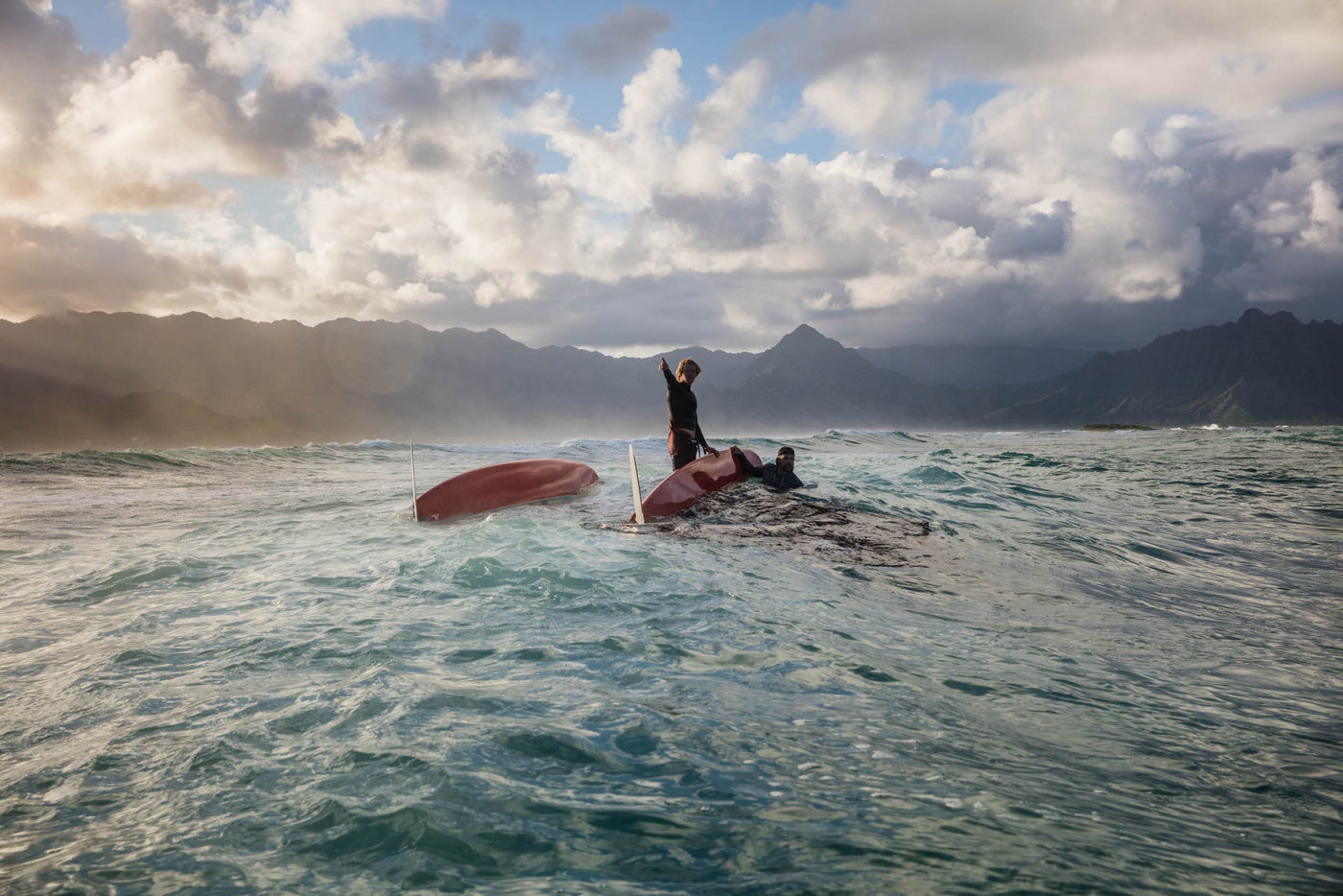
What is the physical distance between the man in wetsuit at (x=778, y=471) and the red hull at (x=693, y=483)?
5.7 inches

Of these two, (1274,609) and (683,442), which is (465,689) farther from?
(683,442)

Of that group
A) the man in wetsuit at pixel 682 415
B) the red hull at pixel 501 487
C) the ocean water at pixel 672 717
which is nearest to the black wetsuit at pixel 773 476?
the man in wetsuit at pixel 682 415

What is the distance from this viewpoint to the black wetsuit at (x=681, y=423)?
36.8 feet

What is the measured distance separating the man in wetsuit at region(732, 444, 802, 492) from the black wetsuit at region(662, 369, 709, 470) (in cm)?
76

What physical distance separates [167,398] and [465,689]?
562 ft

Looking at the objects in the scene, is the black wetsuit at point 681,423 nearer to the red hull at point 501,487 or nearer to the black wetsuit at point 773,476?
the black wetsuit at point 773,476

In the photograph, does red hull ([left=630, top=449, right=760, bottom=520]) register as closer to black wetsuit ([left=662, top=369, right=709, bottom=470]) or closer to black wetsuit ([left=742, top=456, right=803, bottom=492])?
black wetsuit ([left=742, top=456, right=803, bottom=492])

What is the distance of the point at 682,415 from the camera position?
451 inches

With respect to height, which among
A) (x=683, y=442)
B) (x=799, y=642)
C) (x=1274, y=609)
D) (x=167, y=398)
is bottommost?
(x=1274, y=609)

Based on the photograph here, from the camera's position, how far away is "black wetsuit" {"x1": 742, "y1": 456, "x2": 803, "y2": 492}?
11492mm

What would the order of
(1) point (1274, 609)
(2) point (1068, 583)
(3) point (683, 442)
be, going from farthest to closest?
(3) point (683, 442), (2) point (1068, 583), (1) point (1274, 609)

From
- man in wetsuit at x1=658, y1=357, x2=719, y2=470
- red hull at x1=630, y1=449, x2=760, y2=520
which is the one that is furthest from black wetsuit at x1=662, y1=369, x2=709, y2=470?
red hull at x1=630, y1=449, x2=760, y2=520

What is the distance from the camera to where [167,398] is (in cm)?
14038

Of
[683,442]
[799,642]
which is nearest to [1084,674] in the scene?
[799,642]
